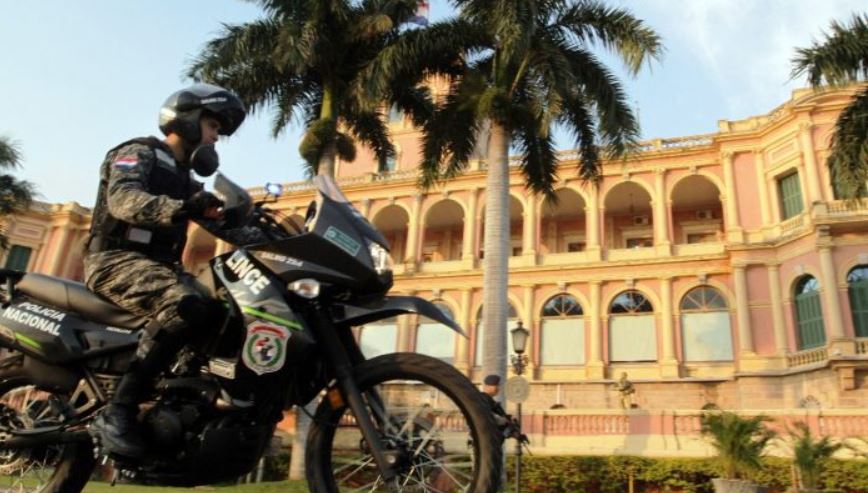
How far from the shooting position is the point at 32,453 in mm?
3186

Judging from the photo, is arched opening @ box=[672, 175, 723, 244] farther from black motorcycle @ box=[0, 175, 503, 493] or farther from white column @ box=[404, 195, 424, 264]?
black motorcycle @ box=[0, 175, 503, 493]

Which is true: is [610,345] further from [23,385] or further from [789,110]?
[23,385]

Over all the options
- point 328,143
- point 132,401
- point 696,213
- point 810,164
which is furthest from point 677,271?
point 132,401

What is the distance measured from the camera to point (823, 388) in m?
20.5

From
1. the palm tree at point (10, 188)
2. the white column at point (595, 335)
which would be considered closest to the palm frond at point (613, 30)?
the white column at point (595, 335)

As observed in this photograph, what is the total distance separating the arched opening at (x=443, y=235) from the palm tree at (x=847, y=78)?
21.2 m

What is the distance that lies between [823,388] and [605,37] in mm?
15018

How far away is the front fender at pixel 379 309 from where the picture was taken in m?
2.55

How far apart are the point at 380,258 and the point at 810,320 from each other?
24.3 m

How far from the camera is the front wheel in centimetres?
229

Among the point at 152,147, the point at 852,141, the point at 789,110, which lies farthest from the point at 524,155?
the point at 789,110

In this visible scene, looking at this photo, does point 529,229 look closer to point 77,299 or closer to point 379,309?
point 77,299

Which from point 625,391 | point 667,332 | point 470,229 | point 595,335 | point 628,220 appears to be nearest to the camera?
point 625,391

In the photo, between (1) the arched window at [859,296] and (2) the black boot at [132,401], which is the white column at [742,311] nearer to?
(1) the arched window at [859,296]
